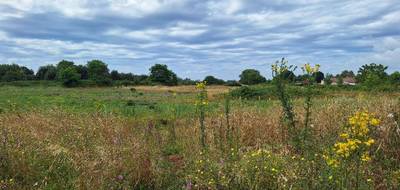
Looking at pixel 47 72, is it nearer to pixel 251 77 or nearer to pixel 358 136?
pixel 251 77

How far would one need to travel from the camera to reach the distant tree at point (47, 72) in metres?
99.9

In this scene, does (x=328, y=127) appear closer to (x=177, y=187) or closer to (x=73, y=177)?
(x=177, y=187)

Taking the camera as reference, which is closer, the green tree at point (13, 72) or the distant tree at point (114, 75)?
the distant tree at point (114, 75)

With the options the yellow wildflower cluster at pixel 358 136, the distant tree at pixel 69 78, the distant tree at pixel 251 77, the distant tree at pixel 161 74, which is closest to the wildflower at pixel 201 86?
the yellow wildflower cluster at pixel 358 136

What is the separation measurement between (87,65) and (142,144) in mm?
93446

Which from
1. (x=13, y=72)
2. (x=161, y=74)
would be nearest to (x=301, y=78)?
(x=161, y=74)

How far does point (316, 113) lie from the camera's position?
8.30 metres

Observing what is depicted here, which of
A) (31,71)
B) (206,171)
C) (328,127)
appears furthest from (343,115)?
(31,71)

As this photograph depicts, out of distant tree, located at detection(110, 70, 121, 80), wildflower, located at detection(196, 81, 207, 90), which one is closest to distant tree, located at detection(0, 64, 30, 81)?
distant tree, located at detection(110, 70, 121, 80)

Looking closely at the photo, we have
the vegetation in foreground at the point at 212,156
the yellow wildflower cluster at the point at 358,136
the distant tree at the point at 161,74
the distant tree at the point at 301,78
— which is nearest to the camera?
the yellow wildflower cluster at the point at 358,136

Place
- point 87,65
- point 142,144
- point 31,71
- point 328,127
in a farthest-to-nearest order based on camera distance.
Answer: point 31,71 → point 87,65 → point 328,127 → point 142,144

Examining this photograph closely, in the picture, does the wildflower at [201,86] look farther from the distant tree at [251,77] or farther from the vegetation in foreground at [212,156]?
the distant tree at [251,77]

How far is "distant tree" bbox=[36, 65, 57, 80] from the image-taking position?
99.9m

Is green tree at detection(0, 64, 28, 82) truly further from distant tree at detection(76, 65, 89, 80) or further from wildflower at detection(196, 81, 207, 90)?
wildflower at detection(196, 81, 207, 90)
